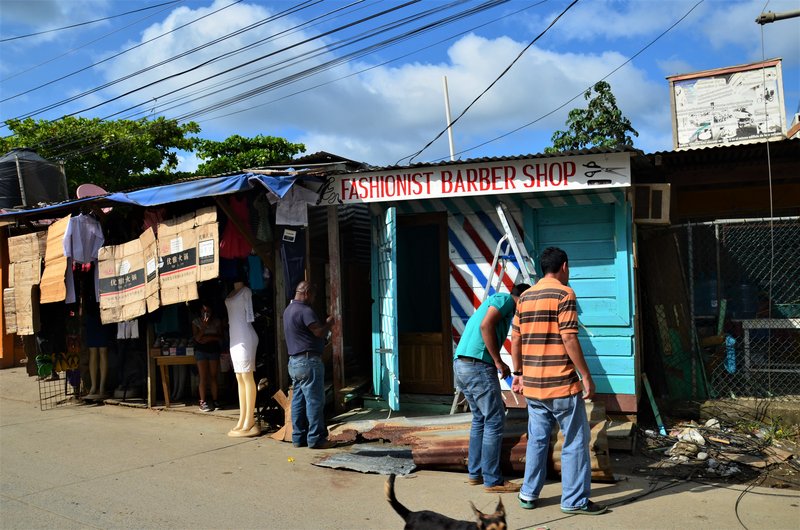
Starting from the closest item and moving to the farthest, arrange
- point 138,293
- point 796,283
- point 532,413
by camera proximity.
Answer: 1. point 532,413
2. point 796,283
3. point 138,293

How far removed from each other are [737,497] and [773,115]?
9.31m

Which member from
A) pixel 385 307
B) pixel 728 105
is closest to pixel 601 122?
pixel 728 105

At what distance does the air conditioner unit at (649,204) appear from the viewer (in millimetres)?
7590

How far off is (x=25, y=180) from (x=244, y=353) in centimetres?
754

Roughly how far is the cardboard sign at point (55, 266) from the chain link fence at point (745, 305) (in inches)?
341

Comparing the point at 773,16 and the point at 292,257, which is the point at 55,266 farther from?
the point at 773,16

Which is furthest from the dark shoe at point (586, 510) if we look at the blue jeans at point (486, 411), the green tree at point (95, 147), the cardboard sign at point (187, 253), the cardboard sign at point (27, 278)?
the green tree at point (95, 147)

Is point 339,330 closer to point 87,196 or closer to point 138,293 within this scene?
point 138,293

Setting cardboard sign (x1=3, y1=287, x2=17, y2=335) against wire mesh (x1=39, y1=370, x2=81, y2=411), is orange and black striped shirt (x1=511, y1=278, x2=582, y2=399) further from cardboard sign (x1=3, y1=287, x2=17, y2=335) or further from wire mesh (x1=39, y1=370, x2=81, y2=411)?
cardboard sign (x1=3, y1=287, x2=17, y2=335)

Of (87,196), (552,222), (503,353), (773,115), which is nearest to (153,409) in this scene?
(87,196)

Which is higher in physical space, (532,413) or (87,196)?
(87,196)

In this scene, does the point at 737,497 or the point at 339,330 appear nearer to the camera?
the point at 737,497

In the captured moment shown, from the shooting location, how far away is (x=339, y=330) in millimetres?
8078

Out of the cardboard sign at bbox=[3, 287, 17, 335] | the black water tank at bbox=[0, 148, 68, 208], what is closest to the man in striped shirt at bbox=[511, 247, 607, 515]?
the cardboard sign at bbox=[3, 287, 17, 335]
